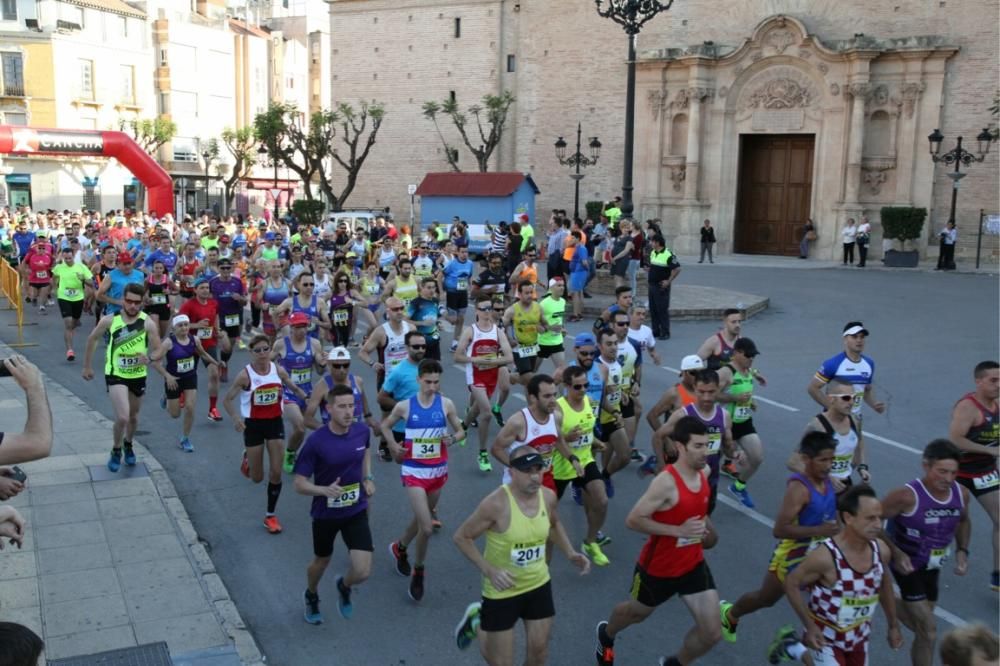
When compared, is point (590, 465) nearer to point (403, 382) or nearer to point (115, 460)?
point (403, 382)

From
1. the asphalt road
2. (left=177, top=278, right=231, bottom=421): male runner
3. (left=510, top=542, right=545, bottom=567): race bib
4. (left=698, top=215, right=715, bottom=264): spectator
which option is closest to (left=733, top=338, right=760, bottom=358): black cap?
the asphalt road

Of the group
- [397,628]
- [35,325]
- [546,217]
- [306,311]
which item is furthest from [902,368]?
[546,217]

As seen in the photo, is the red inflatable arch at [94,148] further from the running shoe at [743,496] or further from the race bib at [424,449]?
the running shoe at [743,496]

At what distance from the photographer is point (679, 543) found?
5539 mm

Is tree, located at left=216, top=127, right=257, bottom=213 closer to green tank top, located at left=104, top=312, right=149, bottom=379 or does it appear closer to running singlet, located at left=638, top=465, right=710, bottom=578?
green tank top, located at left=104, top=312, right=149, bottom=379

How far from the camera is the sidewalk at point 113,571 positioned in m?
6.12

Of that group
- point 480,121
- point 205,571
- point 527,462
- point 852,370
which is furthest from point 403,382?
point 480,121

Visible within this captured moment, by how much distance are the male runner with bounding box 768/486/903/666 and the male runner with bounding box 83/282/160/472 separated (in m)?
7.15

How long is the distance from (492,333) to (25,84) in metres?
48.8

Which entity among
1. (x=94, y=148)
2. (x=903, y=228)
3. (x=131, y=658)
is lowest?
(x=131, y=658)

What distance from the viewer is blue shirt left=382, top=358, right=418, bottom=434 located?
8750 millimetres

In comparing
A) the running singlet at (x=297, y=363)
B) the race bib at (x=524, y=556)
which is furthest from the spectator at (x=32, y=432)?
the running singlet at (x=297, y=363)

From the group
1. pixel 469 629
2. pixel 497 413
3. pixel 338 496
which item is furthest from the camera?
pixel 497 413

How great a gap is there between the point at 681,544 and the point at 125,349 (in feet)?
21.9
